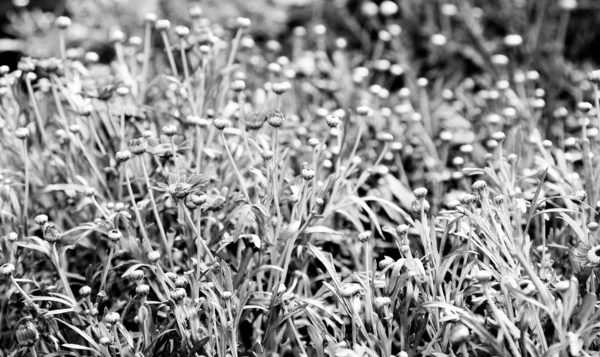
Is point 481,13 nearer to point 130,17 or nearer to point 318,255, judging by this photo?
point 130,17

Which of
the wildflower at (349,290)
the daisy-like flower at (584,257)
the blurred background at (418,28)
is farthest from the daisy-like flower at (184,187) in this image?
the blurred background at (418,28)

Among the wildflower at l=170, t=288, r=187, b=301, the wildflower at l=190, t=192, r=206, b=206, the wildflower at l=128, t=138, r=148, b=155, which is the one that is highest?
the wildflower at l=128, t=138, r=148, b=155

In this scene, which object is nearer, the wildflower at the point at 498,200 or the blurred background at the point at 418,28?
the wildflower at the point at 498,200

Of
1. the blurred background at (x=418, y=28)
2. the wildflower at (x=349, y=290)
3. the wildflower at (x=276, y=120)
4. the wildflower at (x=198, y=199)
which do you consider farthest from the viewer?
the blurred background at (x=418, y=28)

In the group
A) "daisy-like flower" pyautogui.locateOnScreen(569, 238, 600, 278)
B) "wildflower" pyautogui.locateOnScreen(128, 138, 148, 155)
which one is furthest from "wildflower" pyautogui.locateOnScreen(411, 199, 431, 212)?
"wildflower" pyautogui.locateOnScreen(128, 138, 148, 155)

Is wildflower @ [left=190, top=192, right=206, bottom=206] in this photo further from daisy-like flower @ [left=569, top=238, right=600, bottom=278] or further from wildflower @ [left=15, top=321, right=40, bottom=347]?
daisy-like flower @ [left=569, top=238, right=600, bottom=278]

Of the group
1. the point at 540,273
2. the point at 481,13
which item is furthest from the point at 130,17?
the point at 540,273

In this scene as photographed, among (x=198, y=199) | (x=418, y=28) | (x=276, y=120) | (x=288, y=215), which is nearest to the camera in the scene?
(x=198, y=199)

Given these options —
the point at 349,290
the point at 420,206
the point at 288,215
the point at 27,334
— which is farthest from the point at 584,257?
the point at 27,334

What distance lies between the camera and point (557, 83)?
8.27 ft

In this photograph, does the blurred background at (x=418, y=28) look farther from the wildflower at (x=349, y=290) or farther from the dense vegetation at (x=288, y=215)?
the wildflower at (x=349, y=290)

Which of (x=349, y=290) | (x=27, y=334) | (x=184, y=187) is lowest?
(x=27, y=334)

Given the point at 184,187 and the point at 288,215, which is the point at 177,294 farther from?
the point at 288,215

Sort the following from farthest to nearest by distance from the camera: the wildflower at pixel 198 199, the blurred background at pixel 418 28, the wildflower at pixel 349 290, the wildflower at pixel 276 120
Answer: the blurred background at pixel 418 28 < the wildflower at pixel 276 120 < the wildflower at pixel 198 199 < the wildflower at pixel 349 290
